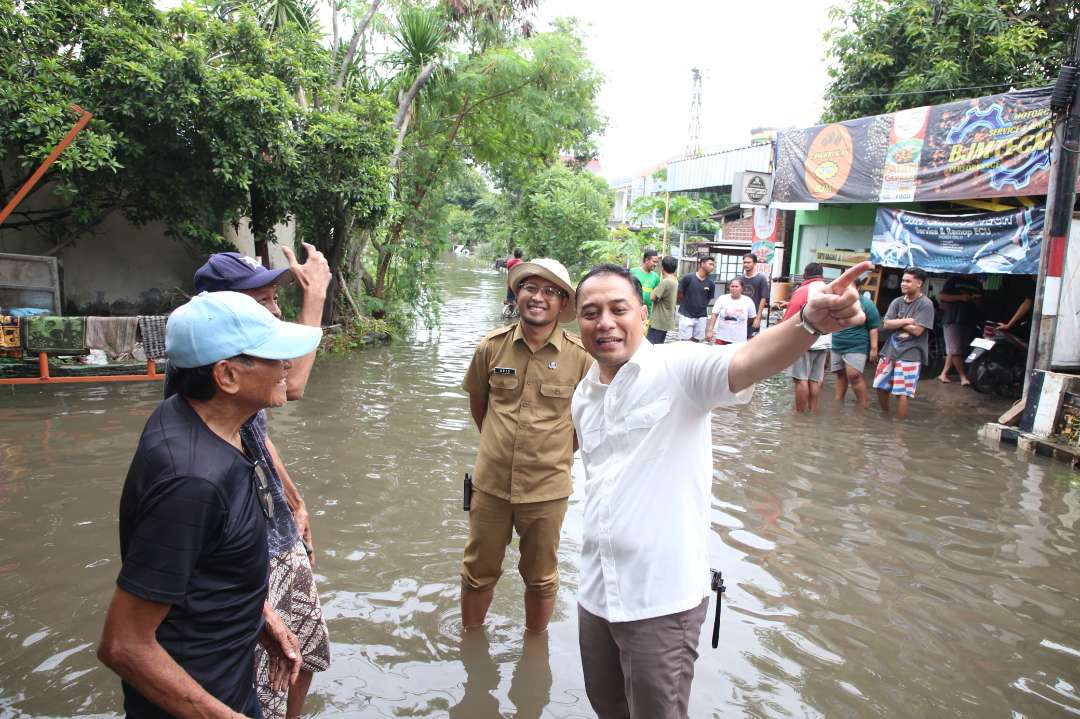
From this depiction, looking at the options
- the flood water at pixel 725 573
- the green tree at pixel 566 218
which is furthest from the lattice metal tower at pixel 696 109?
the flood water at pixel 725 573

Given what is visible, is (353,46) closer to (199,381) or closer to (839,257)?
(839,257)

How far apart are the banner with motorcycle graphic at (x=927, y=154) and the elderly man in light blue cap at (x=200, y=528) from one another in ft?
33.6

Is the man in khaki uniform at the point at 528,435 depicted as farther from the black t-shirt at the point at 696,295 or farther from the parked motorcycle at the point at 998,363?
the parked motorcycle at the point at 998,363

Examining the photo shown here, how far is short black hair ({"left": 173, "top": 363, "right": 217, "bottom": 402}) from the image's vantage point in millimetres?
1726

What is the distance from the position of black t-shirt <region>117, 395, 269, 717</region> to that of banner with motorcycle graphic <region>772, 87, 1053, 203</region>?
10.4 m

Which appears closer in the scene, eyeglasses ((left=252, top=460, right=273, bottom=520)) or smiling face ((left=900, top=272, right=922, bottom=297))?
eyeglasses ((left=252, top=460, right=273, bottom=520))

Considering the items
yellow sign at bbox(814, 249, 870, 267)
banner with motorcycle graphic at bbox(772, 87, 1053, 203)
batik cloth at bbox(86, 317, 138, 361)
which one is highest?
banner with motorcycle graphic at bbox(772, 87, 1053, 203)

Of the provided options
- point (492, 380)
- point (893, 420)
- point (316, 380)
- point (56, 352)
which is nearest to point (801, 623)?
point (492, 380)

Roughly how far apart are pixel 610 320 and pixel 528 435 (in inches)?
45.5

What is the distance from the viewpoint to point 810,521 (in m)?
5.43

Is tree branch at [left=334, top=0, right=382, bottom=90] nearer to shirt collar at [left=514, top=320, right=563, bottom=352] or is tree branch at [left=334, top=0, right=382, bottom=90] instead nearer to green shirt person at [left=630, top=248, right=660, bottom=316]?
green shirt person at [left=630, top=248, right=660, bottom=316]

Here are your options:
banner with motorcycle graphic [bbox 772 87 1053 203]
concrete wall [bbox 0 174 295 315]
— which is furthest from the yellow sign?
concrete wall [bbox 0 174 295 315]

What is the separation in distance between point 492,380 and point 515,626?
1.42 m

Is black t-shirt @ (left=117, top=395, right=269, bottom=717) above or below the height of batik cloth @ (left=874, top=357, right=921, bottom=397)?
above
